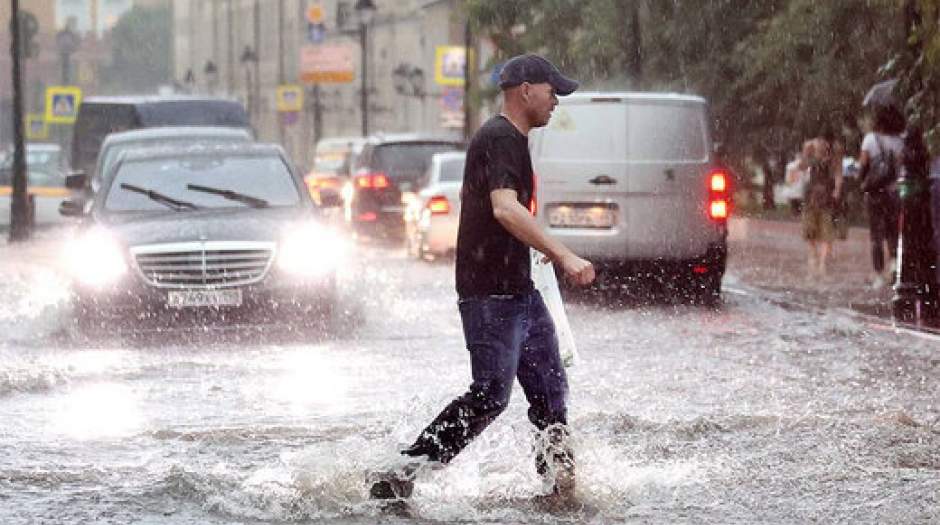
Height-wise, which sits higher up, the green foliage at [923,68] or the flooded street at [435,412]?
the green foliage at [923,68]

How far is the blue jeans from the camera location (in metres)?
8.48

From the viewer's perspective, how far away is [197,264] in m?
16.9

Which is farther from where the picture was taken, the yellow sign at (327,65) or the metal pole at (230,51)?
the metal pole at (230,51)

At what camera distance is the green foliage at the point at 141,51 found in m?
152

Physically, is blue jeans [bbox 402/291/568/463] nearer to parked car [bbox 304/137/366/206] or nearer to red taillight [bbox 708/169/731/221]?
red taillight [bbox 708/169/731/221]

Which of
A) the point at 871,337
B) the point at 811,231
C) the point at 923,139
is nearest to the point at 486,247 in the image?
the point at 871,337

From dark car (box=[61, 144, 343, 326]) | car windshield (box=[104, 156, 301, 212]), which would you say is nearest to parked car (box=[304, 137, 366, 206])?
car windshield (box=[104, 156, 301, 212])

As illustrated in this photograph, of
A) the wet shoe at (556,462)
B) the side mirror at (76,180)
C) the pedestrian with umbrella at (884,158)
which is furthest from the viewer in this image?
the side mirror at (76,180)

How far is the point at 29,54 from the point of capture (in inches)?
1943

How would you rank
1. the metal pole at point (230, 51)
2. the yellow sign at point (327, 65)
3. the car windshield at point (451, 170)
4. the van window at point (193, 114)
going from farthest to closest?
the metal pole at point (230, 51), the yellow sign at point (327, 65), the van window at point (193, 114), the car windshield at point (451, 170)

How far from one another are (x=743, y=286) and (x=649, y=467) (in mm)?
14058

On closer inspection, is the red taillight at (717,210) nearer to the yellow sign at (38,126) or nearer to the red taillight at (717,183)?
the red taillight at (717,183)

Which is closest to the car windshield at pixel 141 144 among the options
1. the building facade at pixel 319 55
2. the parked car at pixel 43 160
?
the parked car at pixel 43 160

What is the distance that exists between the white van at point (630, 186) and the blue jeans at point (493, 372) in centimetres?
1228
